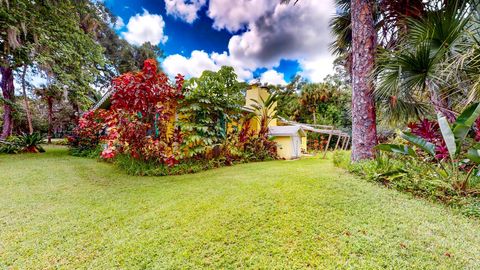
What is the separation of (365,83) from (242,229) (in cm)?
469

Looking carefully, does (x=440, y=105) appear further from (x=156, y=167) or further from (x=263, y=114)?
(x=156, y=167)

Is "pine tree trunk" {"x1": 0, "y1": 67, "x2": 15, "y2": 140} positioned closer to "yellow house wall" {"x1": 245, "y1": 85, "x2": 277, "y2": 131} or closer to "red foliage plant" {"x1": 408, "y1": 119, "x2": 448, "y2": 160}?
"yellow house wall" {"x1": 245, "y1": 85, "x2": 277, "y2": 131}

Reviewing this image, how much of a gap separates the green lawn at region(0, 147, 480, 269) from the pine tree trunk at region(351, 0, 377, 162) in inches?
55.2

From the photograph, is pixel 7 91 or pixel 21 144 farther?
pixel 7 91

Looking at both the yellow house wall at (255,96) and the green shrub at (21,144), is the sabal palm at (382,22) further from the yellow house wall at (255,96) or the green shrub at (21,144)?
the green shrub at (21,144)

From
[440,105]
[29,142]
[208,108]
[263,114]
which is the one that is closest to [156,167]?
[208,108]

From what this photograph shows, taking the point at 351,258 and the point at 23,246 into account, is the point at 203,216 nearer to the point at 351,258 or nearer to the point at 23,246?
the point at 351,258

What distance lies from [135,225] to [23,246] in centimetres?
118

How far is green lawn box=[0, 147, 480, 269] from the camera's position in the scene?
203 centimetres

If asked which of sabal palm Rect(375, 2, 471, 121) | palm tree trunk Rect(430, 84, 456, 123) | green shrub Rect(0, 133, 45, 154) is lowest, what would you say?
green shrub Rect(0, 133, 45, 154)

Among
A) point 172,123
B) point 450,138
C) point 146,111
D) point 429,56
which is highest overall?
point 429,56

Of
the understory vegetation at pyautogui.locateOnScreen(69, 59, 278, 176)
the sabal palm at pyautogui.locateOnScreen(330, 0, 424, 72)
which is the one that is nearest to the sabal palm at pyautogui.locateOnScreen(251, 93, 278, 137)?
the understory vegetation at pyautogui.locateOnScreen(69, 59, 278, 176)

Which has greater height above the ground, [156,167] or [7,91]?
[7,91]

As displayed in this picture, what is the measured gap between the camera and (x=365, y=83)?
196 inches
